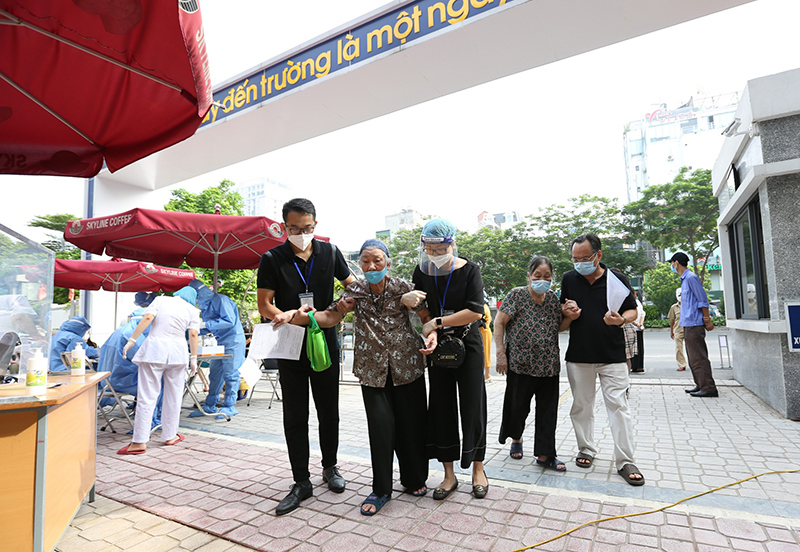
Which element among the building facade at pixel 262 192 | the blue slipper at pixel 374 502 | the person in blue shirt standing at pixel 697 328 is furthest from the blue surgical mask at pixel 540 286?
the building facade at pixel 262 192

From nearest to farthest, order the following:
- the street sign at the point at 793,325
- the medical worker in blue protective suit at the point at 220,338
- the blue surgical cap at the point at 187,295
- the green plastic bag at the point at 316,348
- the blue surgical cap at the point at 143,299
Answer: the green plastic bag at the point at 316,348 → the street sign at the point at 793,325 → the blue surgical cap at the point at 187,295 → the blue surgical cap at the point at 143,299 → the medical worker in blue protective suit at the point at 220,338

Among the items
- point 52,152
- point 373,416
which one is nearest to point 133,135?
point 52,152

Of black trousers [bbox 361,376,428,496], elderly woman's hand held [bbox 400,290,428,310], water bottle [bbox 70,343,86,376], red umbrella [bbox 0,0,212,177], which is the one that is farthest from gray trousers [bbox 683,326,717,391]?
water bottle [bbox 70,343,86,376]

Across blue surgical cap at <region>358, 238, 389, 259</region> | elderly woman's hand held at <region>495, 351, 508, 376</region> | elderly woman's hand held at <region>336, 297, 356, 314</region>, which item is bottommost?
elderly woman's hand held at <region>495, 351, 508, 376</region>

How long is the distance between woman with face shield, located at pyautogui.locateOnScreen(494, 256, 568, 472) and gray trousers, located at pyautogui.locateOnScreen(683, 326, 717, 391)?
14.1ft

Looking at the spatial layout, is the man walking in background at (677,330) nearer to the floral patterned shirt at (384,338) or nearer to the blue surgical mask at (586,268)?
the blue surgical mask at (586,268)

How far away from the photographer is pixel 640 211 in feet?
88.5

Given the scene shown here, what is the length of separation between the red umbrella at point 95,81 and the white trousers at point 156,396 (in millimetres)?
2204

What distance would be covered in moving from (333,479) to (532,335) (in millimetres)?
1968

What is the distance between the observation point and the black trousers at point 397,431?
3.17 metres

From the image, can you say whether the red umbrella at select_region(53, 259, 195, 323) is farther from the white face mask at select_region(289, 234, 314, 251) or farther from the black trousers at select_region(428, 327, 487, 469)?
the black trousers at select_region(428, 327, 487, 469)

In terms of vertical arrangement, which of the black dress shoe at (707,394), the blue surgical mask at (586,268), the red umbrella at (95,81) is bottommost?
the black dress shoe at (707,394)

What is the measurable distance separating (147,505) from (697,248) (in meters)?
31.5

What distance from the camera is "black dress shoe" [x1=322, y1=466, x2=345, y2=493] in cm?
347
